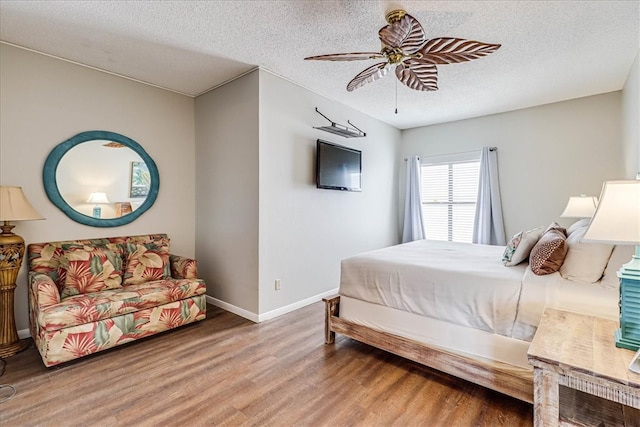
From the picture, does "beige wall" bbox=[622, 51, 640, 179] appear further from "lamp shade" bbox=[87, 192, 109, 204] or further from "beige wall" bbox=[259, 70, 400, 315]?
"lamp shade" bbox=[87, 192, 109, 204]

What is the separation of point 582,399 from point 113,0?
11.7 feet

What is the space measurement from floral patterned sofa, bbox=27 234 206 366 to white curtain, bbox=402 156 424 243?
144 inches

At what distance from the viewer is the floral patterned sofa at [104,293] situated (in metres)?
2.29

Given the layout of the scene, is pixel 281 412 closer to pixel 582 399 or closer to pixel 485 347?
pixel 485 347

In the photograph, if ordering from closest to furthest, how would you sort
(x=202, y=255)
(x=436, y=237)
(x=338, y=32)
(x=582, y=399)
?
Answer: (x=582, y=399)
(x=338, y=32)
(x=202, y=255)
(x=436, y=237)

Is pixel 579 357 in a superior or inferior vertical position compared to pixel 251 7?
inferior

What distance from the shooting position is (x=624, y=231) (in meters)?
1.30

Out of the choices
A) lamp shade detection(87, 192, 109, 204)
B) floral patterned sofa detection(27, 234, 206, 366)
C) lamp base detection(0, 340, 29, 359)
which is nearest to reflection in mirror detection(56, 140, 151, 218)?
lamp shade detection(87, 192, 109, 204)

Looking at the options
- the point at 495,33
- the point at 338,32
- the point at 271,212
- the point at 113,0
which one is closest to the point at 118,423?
the point at 271,212

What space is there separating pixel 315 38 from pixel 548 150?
360 centimetres

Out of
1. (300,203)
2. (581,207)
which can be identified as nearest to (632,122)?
(581,207)

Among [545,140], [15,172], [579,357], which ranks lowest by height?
[579,357]

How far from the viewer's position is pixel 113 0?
2.10 meters

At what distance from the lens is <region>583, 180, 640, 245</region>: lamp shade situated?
129 centimetres
